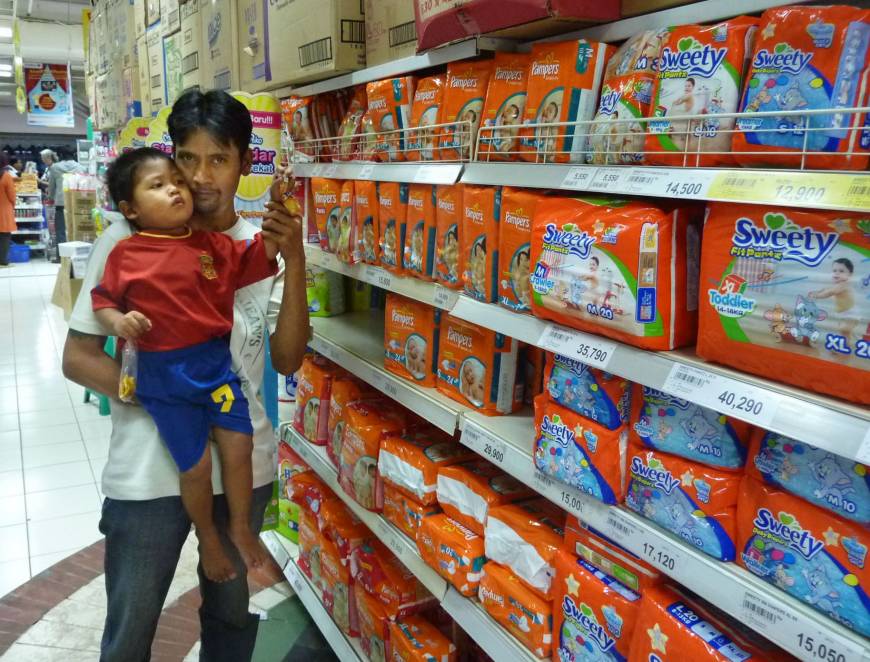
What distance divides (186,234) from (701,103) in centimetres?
121

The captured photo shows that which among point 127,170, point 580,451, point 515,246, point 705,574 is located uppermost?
point 127,170

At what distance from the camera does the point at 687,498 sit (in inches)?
47.3

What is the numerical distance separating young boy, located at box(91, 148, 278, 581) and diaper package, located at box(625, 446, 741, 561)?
38.9 inches

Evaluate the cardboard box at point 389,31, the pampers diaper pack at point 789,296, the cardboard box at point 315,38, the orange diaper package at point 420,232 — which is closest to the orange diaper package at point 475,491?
the orange diaper package at point 420,232

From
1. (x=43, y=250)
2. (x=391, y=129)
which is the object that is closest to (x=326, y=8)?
(x=391, y=129)

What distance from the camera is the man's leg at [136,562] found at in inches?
66.7

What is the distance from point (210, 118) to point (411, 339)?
810 millimetres

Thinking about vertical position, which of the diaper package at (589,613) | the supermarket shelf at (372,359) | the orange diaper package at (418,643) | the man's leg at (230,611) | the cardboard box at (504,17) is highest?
the cardboard box at (504,17)

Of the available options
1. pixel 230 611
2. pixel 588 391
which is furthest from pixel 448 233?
pixel 230 611

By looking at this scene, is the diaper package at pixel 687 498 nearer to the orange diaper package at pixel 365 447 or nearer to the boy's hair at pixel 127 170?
the orange diaper package at pixel 365 447

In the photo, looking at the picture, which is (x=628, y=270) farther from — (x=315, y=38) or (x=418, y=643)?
(x=315, y=38)

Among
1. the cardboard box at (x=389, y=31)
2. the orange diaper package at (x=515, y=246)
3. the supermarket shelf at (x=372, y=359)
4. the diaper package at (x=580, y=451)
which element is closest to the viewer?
the diaper package at (x=580, y=451)

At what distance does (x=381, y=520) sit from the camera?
2.21m

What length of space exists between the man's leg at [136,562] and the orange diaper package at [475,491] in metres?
0.68
